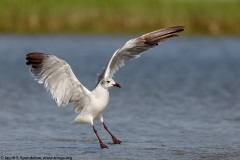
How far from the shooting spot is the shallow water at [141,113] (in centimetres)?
1120

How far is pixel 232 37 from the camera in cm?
3412

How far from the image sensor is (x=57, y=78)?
1134 cm

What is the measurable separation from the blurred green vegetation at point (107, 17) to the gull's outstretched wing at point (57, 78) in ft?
71.8

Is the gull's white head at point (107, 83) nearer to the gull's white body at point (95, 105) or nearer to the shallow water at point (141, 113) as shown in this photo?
the gull's white body at point (95, 105)

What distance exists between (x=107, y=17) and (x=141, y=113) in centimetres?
1973

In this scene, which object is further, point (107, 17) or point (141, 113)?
point (107, 17)

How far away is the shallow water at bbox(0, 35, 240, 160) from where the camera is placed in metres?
11.2

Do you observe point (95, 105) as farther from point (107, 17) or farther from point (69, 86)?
point (107, 17)

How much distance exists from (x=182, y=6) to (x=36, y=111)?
22447 millimetres

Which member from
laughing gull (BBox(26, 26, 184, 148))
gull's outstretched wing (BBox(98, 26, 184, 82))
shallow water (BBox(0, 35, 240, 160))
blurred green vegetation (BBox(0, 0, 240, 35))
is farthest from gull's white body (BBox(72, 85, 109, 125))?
blurred green vegetation (BBox(0, 0, 240, 35))

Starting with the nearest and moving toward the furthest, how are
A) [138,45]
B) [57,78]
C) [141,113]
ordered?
[57,78]
[138,45]
[141,113]

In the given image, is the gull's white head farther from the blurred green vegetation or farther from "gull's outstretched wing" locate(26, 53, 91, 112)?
the blurred green vegetation

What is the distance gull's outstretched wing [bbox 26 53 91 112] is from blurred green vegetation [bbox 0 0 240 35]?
21.9 meters

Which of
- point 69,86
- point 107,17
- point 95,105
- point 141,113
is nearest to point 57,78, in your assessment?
point 69,86
